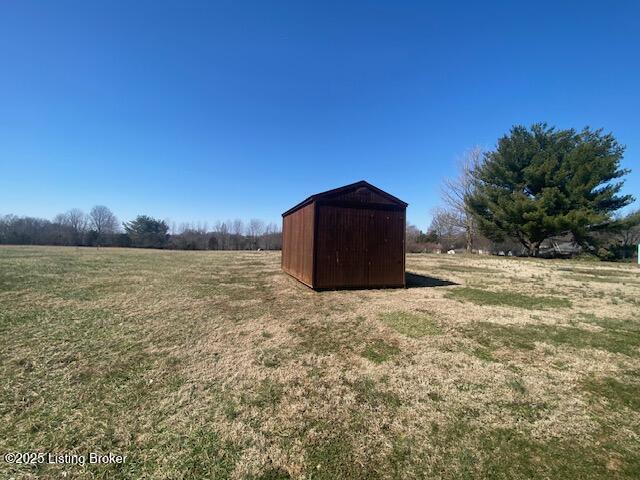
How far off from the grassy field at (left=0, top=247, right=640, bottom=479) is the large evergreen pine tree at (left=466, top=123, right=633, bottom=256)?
2041 cm

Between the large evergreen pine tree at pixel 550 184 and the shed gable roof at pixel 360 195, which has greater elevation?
the large evergreen pine tree at pixel 550 184

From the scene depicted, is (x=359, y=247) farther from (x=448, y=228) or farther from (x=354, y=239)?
(x=448, y=228)

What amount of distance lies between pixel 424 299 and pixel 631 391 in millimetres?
4756

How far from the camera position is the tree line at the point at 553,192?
2222 centimetres

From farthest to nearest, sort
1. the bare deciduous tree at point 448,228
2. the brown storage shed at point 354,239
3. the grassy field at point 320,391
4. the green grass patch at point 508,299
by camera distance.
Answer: the bare deciduous tree at point 448,228, the brown storage shed at point 354,239, the green grass patch at point 508,299, the grassy field at point 320,391

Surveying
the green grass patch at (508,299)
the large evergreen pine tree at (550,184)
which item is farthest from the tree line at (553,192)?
the green grass patch at (508,299)

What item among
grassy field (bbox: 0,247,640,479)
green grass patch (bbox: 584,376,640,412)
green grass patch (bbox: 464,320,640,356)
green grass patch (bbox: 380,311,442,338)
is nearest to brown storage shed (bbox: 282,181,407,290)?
grassy field (bbox: 0,247,640,479)

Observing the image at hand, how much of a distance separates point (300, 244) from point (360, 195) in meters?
3.00

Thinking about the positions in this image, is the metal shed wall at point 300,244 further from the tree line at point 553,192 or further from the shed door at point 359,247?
the tree line at point 553,192

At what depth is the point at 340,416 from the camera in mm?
2779

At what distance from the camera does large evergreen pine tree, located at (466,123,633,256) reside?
875 inches

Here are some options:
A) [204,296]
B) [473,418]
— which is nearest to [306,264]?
[204,296]

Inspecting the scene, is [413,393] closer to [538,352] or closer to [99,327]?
[538,352]

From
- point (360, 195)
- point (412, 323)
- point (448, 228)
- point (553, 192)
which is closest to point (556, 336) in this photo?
point (412, 323)
